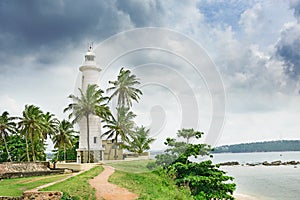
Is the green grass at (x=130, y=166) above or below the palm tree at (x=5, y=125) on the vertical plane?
below

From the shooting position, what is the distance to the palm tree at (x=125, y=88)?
34.0 meters

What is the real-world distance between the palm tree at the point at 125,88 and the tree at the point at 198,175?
41.5 ft

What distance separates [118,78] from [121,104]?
9.43ft

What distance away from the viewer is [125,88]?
33906 mm

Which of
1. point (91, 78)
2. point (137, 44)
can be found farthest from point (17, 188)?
point (91, 78)

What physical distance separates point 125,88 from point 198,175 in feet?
52.6

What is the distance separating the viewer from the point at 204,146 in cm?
2262

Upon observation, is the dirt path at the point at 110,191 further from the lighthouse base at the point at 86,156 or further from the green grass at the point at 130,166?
the lighthouse base at the point at 86,156

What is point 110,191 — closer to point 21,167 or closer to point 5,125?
point 21,167

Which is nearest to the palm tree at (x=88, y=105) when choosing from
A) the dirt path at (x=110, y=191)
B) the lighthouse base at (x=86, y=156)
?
the lighthouse base at (x=86, y=156)

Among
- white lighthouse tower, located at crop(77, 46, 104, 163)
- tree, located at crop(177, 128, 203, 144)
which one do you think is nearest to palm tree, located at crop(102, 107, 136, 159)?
white lighthouse tower, located at crop(77, 46, 104, 163)

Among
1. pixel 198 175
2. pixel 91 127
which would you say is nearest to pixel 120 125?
pixel 91 127

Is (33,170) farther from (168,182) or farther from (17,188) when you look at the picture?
(168,182)

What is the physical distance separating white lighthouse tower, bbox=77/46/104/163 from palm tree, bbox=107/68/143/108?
3340mm
